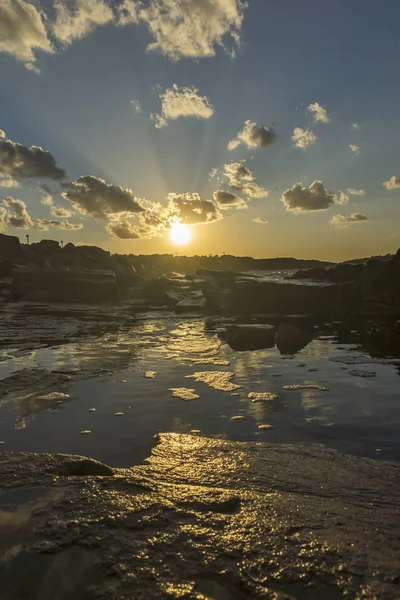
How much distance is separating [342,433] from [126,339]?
10139mm

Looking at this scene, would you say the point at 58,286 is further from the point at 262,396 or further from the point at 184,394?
the point at 262,396

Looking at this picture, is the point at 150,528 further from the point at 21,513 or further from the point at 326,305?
the point at 326,305

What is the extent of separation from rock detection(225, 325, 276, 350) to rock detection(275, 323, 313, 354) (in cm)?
36

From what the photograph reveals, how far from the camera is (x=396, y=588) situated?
2268 mm

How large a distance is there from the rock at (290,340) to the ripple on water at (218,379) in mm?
3641

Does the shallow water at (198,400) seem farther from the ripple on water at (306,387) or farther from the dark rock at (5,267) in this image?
the dark rock at (5,267)

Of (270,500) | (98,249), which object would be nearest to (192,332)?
(270,500)

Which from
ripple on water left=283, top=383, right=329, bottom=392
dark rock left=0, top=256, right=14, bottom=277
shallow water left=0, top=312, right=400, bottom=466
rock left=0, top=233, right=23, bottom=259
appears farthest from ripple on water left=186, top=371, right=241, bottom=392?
rock left=0, top=233, right=23, bottom=259

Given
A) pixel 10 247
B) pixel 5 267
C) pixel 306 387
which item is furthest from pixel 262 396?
pixel 10 247

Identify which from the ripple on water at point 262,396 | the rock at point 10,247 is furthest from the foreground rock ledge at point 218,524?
the rock at point 10,247

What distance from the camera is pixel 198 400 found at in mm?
6562

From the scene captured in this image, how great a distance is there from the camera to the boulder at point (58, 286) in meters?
30.6

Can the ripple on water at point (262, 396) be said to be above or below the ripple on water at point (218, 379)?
above

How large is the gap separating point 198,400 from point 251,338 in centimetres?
711
